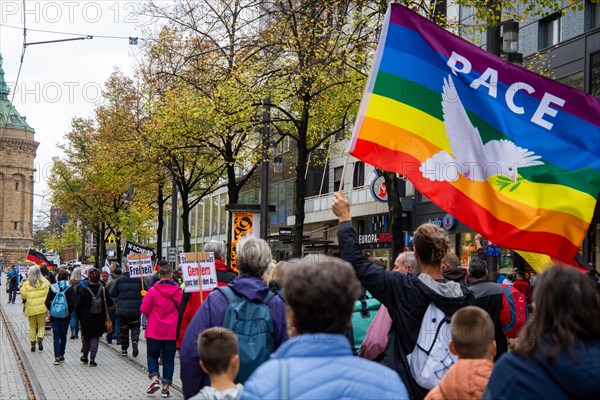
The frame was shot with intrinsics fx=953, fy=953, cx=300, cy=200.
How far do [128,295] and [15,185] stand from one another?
14515cm

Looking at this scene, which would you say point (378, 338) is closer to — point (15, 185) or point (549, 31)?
point (549, 31)

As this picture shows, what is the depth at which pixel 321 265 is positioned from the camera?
3520 mm

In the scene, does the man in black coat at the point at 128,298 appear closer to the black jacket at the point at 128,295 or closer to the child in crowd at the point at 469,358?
the black jacket at the point at 128,295

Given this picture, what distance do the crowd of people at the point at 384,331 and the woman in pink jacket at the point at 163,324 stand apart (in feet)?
11.6

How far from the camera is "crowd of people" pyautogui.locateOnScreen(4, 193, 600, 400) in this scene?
3217 millimetres

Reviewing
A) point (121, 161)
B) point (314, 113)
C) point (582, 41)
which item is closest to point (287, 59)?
point (314, 113)

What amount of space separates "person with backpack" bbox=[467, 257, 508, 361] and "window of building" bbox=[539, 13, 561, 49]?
2063 centimetres

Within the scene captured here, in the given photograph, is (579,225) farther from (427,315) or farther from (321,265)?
(321,265)

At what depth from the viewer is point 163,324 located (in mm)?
13359

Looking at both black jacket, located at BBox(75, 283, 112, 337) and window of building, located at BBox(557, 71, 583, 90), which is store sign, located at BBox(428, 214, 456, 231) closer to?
window of building, located at BBox(557, 71, 583, 90)

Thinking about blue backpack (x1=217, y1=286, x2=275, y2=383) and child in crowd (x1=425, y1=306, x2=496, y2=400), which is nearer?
child in crowd (x1=425, y1=306, x2=496, y2=400)

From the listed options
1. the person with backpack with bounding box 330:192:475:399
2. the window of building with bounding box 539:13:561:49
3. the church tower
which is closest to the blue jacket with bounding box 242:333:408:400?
the person with backpack with bounding box 330:192:475:399

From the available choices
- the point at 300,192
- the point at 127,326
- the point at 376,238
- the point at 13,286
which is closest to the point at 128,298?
the point at 127,326

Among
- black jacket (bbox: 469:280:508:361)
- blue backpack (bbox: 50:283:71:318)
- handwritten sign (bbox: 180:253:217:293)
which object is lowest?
blue backpack (bbox: 50:283:71:318)
